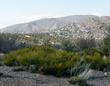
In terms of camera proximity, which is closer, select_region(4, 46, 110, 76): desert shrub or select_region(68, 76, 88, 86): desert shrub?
select_region(68, 76, 88, 86): desert shrub

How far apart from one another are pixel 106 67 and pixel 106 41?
21.3 m

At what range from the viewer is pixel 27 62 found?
21.6 metres

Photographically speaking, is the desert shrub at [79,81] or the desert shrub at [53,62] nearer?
the desert shrub at [79,81]

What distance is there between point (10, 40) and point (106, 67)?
1396 inches

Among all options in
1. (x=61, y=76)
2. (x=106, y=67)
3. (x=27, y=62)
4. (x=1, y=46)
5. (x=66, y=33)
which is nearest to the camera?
(x=61, y=76)

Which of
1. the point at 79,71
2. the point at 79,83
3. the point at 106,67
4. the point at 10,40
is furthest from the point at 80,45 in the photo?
the point at 79,83

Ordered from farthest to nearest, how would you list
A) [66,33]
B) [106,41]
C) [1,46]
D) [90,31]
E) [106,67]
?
[66,33] → [90,31] → [1,46] → [106,41] → [106,67]

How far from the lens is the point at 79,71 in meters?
19.2

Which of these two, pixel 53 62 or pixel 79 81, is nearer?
pixel 79 81

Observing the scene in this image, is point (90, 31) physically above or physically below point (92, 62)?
below

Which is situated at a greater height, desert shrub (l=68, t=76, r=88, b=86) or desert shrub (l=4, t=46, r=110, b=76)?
desert shrub (l=68, t=76, r=88, b=86)

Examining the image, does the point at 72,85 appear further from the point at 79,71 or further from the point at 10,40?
the point at 10,40

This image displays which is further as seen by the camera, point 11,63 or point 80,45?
point 80,45

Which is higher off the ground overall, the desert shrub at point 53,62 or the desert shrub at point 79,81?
the desert shrub at point 79,81
